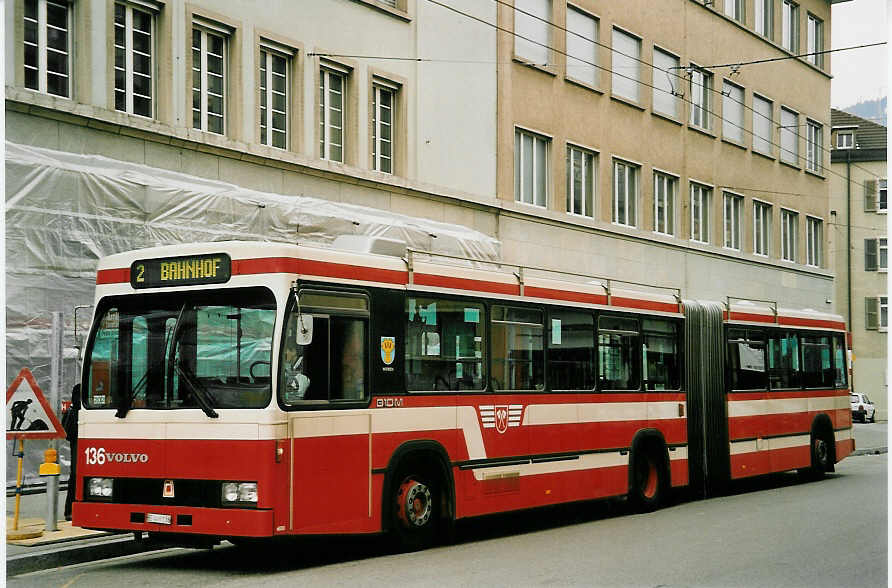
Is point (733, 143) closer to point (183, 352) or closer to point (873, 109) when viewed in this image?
point (873, 109)

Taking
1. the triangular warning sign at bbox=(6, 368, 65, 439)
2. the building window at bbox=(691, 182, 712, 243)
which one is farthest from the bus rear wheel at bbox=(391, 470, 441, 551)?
the building window at bbox=(691, 182, 712, 243)

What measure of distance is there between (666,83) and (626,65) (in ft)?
7.83

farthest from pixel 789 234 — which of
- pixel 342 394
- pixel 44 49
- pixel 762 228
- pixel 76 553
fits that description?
pixel 76 553

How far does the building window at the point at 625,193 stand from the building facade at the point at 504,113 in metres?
0.07

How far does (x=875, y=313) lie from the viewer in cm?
4559

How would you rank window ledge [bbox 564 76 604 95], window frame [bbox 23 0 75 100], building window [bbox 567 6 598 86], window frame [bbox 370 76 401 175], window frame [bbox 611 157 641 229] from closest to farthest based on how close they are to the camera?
window frame [bbox 23 0 75 100], window frame [bbox 370 76 401 175], window ledge [bbox 564 76 604 95], building window [bbox 567 6 598 86], window frame [bbox 611 157 641 229]

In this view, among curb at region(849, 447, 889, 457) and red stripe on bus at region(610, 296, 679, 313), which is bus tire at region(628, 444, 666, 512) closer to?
red stripe on bus at region(610, 296, 679, 313)

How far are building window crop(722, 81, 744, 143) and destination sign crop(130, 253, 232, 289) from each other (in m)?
27.6

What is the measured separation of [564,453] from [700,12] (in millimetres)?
22713

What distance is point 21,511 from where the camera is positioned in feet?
46.3

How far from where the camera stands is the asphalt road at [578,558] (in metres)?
10.2

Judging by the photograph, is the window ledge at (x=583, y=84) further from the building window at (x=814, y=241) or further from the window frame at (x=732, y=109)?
the building window at (x=814, y=241)

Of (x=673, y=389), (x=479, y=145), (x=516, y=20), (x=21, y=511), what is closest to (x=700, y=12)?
(x=516, y=20)

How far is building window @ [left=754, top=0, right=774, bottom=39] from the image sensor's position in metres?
36.2
